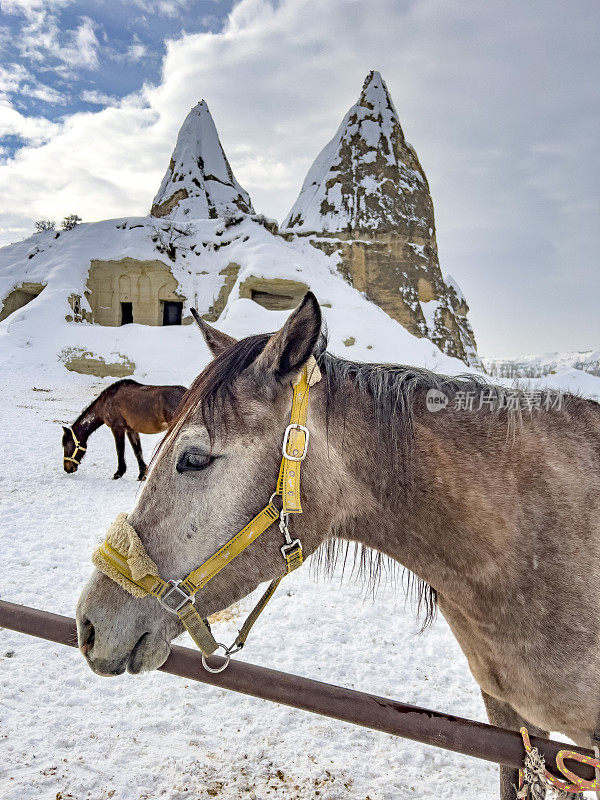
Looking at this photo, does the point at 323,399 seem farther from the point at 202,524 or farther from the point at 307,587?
the point at 307,587

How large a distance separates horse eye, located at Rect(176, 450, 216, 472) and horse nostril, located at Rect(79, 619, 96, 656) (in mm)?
457

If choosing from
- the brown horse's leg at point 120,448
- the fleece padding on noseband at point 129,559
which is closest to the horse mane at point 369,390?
the fleece padding on noseband at point 129,559

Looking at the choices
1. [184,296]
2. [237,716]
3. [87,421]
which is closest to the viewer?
[237,716]

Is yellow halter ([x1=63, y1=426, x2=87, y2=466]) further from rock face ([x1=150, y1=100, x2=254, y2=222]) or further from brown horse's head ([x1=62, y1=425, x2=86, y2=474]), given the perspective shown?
rock face ([x1=150, y1=100, x2=254, y2=222])

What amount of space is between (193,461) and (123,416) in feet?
22.7

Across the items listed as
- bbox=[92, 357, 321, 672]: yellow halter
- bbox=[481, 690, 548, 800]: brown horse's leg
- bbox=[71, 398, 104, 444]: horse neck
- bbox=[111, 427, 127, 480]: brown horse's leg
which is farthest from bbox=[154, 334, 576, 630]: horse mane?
bbox=[71, 398, 104, 444]: horse neck

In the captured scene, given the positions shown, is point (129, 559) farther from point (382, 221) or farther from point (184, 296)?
point (382, 221)

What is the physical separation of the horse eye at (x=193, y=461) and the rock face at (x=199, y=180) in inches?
1236

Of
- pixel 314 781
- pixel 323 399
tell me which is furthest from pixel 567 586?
pixel 314 781

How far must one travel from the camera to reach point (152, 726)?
251 centimetres

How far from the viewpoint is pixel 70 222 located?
82.0ft

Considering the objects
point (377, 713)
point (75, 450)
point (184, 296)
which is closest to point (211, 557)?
point (377, 713)

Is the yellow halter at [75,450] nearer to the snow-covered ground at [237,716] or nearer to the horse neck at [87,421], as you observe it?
the horse neck at [87,421]

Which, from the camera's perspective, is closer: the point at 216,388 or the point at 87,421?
the point at 216,388
